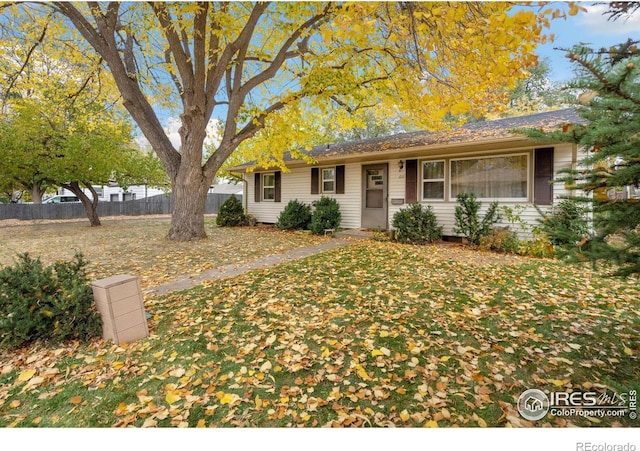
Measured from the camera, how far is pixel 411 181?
926 centimetres

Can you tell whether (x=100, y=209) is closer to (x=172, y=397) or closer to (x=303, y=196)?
(x=303, y=196)

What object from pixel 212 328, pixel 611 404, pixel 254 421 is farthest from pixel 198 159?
pixel 611 404

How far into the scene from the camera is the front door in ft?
32.7

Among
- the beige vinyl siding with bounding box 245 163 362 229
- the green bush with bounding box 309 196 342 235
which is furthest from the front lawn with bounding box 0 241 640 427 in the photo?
the beige vinyl siding with bounding box 245 163 362 229

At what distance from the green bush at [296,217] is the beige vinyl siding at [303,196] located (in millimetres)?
634

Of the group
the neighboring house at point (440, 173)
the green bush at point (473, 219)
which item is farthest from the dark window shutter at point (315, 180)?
the green bush at point (473, 219)

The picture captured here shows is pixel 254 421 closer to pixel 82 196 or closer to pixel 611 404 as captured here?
pixel 611 404

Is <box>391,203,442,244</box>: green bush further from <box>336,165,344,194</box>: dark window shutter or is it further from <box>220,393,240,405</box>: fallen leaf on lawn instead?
<box>220,393,240,405</box>: fallen leaf on lawn

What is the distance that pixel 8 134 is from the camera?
10.8 metres

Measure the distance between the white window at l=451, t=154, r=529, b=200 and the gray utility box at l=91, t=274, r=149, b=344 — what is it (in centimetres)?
816

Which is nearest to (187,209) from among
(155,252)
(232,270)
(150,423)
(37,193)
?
(155,252)

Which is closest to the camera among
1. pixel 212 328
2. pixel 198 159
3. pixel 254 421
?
pixel 254 421

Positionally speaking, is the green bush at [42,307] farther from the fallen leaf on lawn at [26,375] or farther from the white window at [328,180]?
the white window at [328,180]
